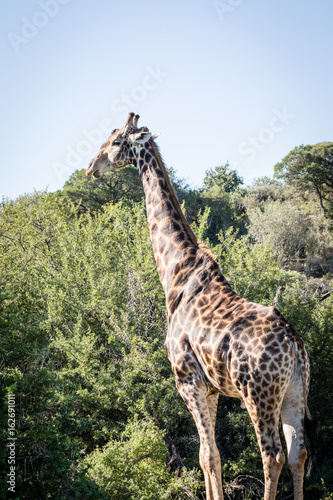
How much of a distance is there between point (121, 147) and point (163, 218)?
4.47 ft

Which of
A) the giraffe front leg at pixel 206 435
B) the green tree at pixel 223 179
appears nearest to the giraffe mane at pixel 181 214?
the giraffe front leg at pixel 206 435

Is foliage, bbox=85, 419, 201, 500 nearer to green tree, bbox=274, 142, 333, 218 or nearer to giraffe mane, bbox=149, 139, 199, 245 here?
giraffe mane, bbox=149, 139, 199, 245

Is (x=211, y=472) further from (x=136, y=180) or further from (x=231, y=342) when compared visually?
(x=136, y=180)

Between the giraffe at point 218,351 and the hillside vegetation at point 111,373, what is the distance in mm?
713

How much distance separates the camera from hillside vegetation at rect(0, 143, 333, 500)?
4.48 m

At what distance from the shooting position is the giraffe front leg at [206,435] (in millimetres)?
4141

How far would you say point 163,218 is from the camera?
204 inches

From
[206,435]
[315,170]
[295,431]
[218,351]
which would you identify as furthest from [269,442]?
[315,170]

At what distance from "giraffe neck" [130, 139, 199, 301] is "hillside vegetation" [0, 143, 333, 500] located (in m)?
1.83

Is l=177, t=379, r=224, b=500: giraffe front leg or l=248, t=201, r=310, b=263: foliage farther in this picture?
l=248, t=201, r=310, b=263: foliage

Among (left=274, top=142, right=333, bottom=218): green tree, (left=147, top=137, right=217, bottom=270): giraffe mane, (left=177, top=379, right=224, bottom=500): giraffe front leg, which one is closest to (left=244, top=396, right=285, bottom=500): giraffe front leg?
(left=177, top=379, right=224, bottom=500): giraffe front leg

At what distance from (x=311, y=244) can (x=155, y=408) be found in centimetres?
2481

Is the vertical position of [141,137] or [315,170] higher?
[141,137]

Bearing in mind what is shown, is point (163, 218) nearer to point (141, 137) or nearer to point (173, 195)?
point (173, 195)
